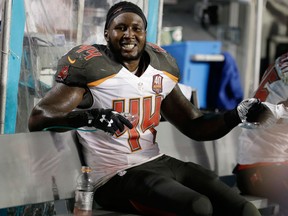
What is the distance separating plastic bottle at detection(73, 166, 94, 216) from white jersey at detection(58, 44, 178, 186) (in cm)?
5

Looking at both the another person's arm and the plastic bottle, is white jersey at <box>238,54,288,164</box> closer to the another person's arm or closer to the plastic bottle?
the another person's arm

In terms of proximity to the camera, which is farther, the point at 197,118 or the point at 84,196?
the point at 197,118

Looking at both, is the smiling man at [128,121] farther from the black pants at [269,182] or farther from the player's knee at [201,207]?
the black pants at [269,182]

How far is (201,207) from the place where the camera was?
3832mm

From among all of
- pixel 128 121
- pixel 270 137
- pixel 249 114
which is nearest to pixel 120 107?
pixel 128 121

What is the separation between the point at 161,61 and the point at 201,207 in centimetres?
103

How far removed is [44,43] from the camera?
4922mm

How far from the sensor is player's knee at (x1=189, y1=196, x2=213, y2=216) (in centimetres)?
382

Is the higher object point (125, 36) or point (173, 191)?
point (125, 36)

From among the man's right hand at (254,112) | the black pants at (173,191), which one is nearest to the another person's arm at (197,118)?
the man's right hand at (254,112)

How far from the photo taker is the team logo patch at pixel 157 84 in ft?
14.4

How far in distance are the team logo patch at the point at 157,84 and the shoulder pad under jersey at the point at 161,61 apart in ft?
0.19

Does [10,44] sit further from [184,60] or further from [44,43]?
[184,60]

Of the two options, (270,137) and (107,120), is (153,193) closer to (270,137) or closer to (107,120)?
(107,120)
